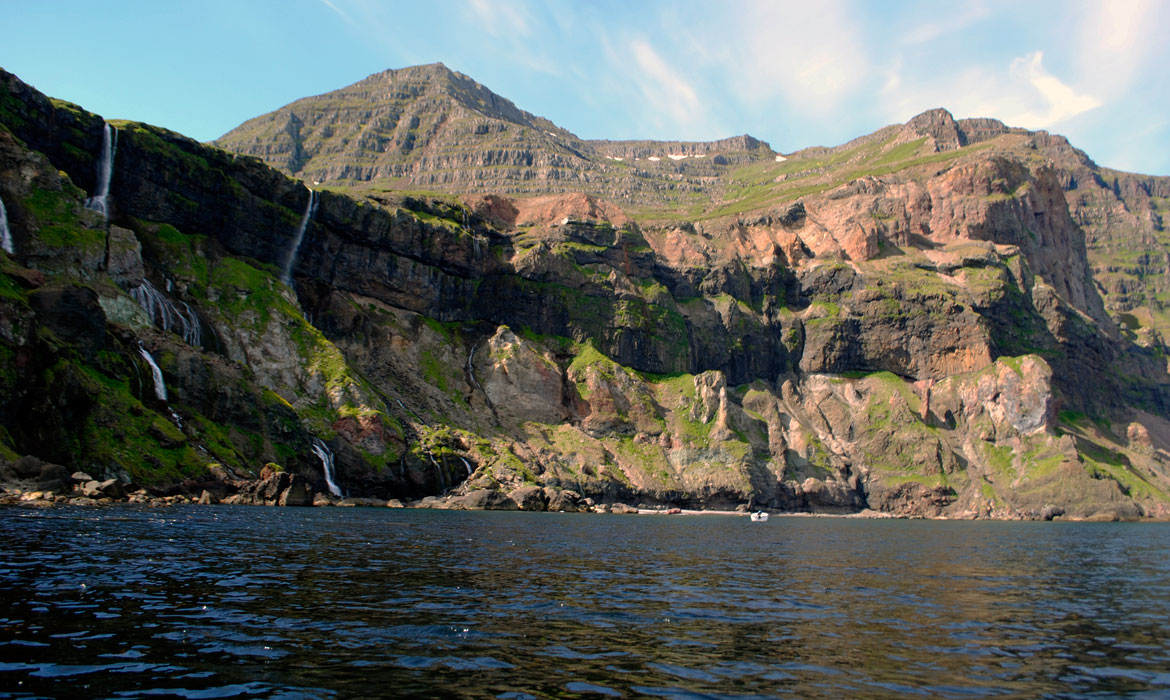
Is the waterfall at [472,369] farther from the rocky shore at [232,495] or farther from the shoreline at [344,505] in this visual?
the shoreline at [344,505]

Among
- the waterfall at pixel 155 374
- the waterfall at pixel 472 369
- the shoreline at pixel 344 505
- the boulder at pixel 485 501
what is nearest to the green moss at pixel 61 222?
the waterfall at pixel 155 374

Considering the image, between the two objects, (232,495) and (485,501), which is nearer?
(232,495)

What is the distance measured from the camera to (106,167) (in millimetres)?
138000

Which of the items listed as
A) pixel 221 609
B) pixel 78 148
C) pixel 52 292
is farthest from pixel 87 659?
pixel 78 148

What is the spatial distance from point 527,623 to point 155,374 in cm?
9251

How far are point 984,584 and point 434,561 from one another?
31691mm

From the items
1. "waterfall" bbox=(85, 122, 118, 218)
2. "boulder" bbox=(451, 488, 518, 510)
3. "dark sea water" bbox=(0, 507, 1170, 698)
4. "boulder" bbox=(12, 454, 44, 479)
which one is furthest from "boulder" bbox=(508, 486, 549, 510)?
"waterfall" bbox=(85, 122, 118, 218)

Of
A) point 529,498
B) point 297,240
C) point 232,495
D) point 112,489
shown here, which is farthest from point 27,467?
point 297,240

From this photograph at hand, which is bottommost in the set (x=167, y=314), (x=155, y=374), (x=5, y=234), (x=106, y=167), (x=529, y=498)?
(x=529, y=498)

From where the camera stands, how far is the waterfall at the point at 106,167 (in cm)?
13562

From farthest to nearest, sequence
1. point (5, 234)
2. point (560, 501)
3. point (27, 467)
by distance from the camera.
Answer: point (560, 501)
point (5, 234)
point (27, 467)

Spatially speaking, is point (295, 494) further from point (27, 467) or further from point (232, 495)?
point (27, 467)

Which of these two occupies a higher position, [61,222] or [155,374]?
[61,222]

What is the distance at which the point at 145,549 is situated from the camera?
38.5 m
